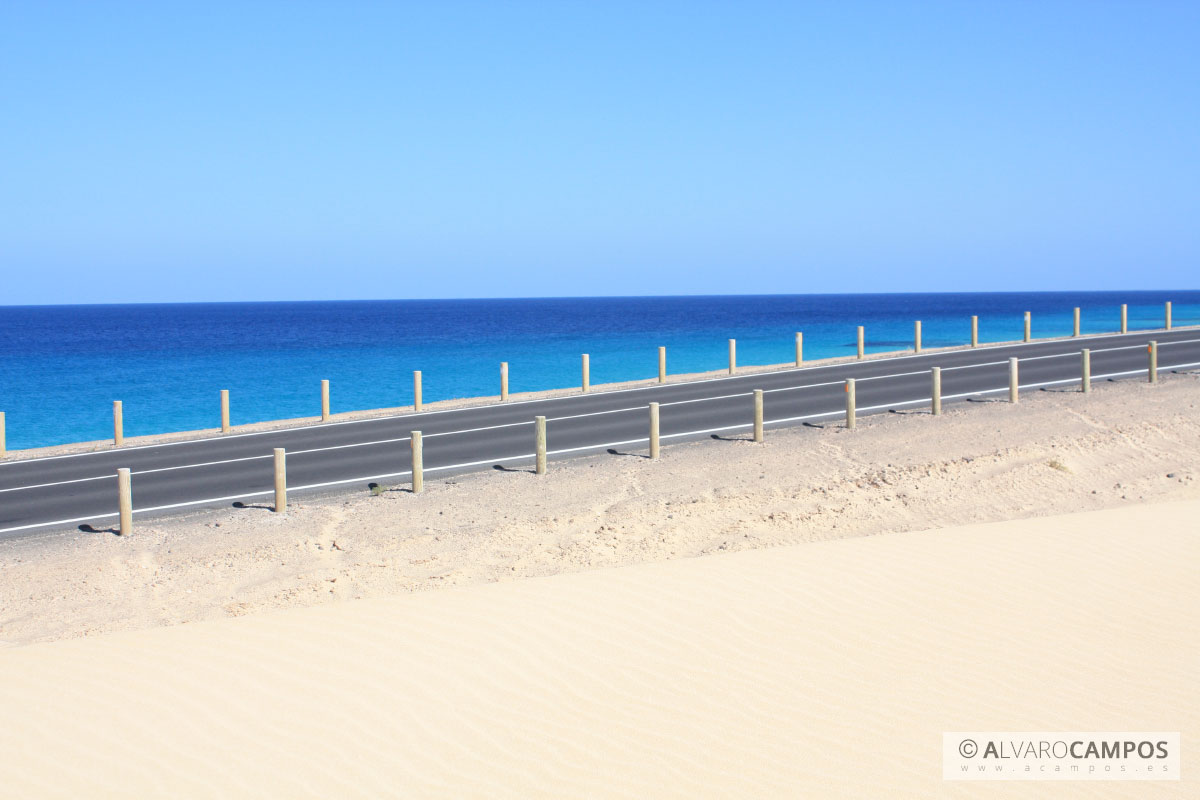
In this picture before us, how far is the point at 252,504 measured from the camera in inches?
584

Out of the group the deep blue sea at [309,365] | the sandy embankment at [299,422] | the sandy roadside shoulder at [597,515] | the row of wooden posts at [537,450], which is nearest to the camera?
the sandy roadside shoulder at [597,515]

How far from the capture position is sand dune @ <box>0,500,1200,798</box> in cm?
580

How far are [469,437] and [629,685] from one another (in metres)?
13.9

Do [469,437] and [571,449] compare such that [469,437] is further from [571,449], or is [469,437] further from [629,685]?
[629,685]

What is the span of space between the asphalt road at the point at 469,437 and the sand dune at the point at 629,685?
312 inches

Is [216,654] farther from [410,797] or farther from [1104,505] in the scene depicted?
[1104,505]

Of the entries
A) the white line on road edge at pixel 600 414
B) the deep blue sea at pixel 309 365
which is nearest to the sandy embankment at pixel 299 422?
the white line on road edge at pixel 600 414

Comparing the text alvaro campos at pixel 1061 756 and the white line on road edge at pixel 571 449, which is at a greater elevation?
the white line on road edge at pixel 571 449

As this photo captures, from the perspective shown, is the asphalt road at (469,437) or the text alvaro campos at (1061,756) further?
the asphalt road at (469,437)

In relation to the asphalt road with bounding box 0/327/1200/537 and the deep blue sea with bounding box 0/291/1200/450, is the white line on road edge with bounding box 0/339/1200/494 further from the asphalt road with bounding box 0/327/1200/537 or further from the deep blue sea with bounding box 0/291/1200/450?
the deep blue sea with bounding box 0/291/1200/450

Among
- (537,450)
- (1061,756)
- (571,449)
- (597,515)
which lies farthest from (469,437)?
(1061,756)

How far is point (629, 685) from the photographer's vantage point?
22.9 feet

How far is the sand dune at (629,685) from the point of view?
580 centimetres

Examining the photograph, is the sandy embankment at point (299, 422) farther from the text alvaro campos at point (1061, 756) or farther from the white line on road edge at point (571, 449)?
the text alvaro campos at point (1061, 756)
